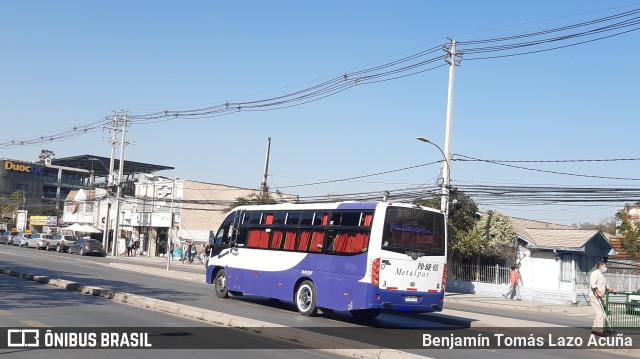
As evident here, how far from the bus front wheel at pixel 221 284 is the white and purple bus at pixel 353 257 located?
5.04 feet

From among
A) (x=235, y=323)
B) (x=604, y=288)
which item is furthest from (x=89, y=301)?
(x=604, y=288)

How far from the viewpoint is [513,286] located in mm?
31562

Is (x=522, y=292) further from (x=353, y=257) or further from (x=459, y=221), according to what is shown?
(x=353, y=257)

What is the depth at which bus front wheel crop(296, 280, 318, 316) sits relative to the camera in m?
17.2

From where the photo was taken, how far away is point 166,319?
48.2 ft

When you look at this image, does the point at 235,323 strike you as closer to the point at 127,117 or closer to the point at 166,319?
the point at 166,319

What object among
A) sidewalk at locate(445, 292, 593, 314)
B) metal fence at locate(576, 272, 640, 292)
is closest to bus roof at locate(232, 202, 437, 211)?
sidewalk at locate(445, 292, 593, 314)

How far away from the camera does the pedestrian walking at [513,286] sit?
1224 inches

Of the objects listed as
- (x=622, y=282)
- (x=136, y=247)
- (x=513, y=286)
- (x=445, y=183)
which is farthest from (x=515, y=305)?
(x=136, y=247)

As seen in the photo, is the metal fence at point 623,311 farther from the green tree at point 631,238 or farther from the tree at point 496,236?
the tree at point 496,236

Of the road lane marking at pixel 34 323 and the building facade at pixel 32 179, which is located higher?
the building facade at pixel 32 179

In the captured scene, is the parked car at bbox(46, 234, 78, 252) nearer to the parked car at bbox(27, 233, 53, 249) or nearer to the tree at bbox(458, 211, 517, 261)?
the parked car at bbox(27, 233, 53, 249)

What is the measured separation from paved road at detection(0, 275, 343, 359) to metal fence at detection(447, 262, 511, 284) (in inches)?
870

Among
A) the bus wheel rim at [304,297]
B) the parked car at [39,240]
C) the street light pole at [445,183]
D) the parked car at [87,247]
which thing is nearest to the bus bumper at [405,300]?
the bus wheel rim at [304,297]
